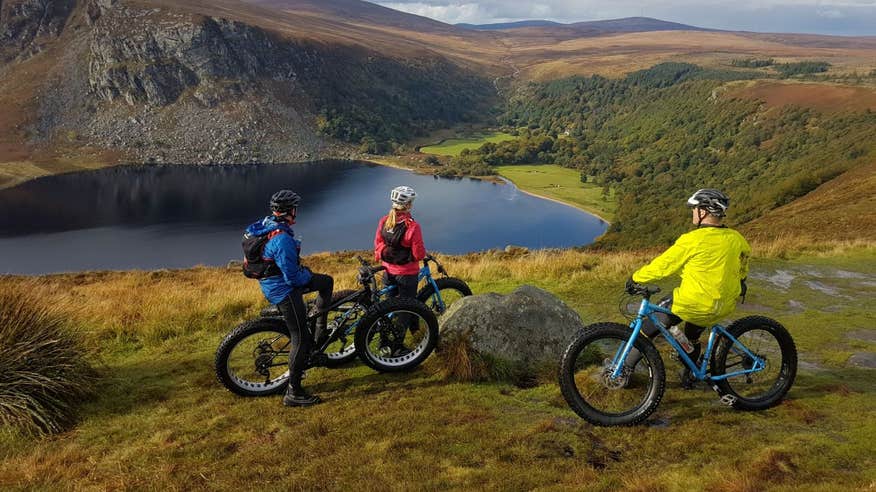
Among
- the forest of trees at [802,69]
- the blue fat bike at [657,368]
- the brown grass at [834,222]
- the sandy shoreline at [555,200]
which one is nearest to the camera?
the blue fat bike at [657,368]

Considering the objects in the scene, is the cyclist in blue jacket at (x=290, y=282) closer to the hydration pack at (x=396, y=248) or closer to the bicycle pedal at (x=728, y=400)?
Answer: the hydration pack at (x=396, y=248)

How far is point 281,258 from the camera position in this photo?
6117 mm

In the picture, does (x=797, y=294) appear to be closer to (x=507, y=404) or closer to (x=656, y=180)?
(x=507, y=404)

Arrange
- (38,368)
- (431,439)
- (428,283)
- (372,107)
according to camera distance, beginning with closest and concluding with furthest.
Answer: (431,439) → (38,368) → (428,283) → (372,107)

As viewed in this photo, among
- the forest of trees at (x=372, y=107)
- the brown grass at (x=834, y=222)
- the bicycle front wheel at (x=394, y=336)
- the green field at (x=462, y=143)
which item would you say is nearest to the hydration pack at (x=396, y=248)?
the bicycle front wheel at (x=394, y=336)

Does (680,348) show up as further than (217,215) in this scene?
No

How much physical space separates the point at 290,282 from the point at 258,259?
481mm

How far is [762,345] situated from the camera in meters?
6.09

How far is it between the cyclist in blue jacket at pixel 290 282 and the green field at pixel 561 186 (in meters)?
94.2

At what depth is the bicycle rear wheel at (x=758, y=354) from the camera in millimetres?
5980

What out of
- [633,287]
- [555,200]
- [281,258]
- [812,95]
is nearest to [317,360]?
[281,258]

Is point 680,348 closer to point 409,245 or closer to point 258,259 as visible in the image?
point 409,245

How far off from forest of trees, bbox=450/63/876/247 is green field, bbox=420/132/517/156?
8911 millimetres

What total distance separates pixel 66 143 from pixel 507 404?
137 meters
